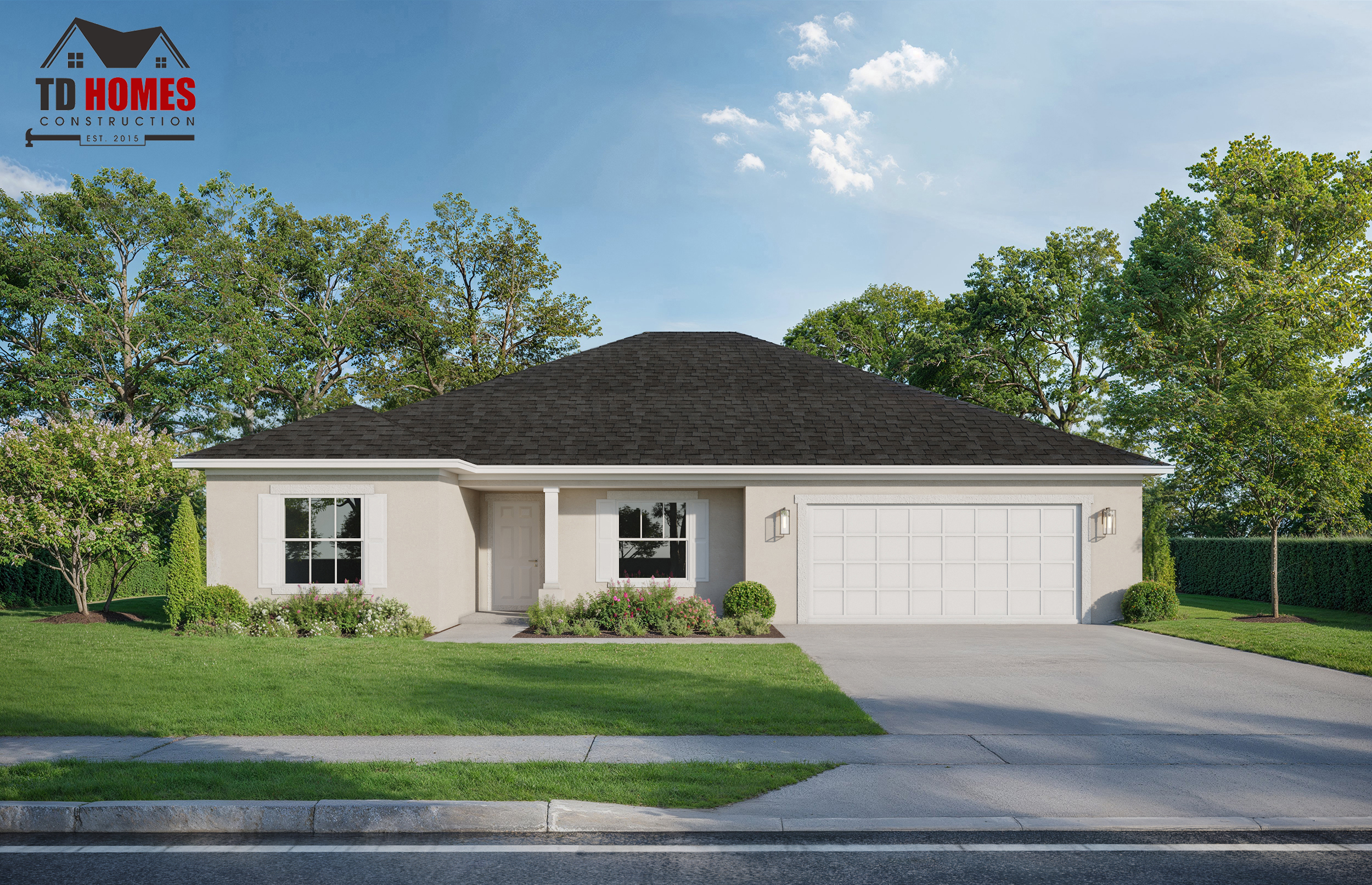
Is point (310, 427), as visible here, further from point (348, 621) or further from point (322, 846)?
point (322, 846)

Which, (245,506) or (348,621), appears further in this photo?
(245,506)

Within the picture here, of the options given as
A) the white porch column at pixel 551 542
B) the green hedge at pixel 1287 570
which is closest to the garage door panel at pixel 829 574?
the white porch column at pixel 551 542

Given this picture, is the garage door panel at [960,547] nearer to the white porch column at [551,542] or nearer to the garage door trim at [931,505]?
the garage door trim at [931,505]

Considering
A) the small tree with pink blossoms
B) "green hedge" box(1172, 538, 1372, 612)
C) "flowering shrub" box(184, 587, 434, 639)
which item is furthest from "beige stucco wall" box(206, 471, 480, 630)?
"green hedge" box(1172, 538, 1372, 612)

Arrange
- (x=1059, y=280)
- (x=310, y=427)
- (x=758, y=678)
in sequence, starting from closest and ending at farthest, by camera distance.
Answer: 1. (x=758, y=678)
2. (x=310, y=427)
3. (x=1059, y=280)

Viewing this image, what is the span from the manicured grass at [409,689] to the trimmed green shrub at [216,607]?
84 cm

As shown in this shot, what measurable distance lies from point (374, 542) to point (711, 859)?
11.1 m

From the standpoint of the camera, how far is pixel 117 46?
1895 cm

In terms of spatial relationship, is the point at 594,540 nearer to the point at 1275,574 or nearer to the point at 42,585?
the point at 1275,574

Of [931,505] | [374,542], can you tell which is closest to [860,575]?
[931,505]

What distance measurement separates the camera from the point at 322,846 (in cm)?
485

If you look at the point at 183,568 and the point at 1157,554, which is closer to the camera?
the point at 183,568

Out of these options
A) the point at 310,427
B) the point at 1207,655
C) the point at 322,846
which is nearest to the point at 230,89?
the point at 310,427

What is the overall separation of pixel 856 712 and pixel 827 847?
10.3 feet
